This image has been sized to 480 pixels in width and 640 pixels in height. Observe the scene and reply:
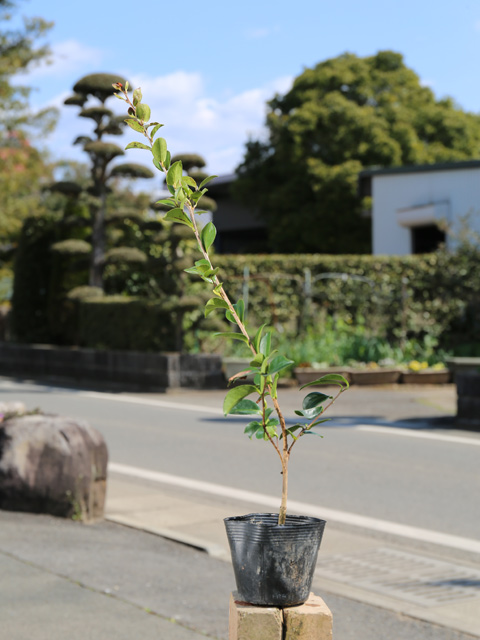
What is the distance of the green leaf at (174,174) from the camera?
7.79ft

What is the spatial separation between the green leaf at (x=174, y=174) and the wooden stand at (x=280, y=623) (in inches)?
43.8

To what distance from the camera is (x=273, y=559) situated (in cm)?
237

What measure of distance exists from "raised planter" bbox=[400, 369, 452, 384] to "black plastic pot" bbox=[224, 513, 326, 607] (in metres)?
17.1

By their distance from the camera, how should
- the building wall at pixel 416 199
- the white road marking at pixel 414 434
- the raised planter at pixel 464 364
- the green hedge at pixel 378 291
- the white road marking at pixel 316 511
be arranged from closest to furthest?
1. the white road marking at pixel 316 511
2. the white road marking at pixel 414 434
3. the raised planter at pixel 464 364
4. the green hedge at pixel 378 291
5. the building wall at pixel 416 199

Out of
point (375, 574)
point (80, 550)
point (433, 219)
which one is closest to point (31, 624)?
point (80, 550)

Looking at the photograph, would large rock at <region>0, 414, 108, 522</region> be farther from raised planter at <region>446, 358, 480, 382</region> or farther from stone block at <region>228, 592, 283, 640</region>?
raised planter at <region>446, 358, 480, 382</region>

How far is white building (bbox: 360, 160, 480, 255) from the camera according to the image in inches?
1062

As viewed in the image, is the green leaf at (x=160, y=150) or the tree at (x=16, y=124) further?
the tree at (x=16, y=124)

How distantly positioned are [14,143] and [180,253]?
1792 centimetres

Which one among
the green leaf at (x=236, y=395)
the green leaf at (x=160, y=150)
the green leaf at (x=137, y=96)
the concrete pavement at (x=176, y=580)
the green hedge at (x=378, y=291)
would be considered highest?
the green hedge at (x=378, y=291)

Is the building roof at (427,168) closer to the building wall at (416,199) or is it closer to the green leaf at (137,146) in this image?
the building wall at (416,199)

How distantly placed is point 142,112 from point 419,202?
26599mm

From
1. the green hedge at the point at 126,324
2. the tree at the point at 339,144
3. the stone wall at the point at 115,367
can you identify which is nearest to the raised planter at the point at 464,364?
the stone wall at the point at 115,367

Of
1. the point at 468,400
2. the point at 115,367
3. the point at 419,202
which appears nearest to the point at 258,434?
the point at 468,400
